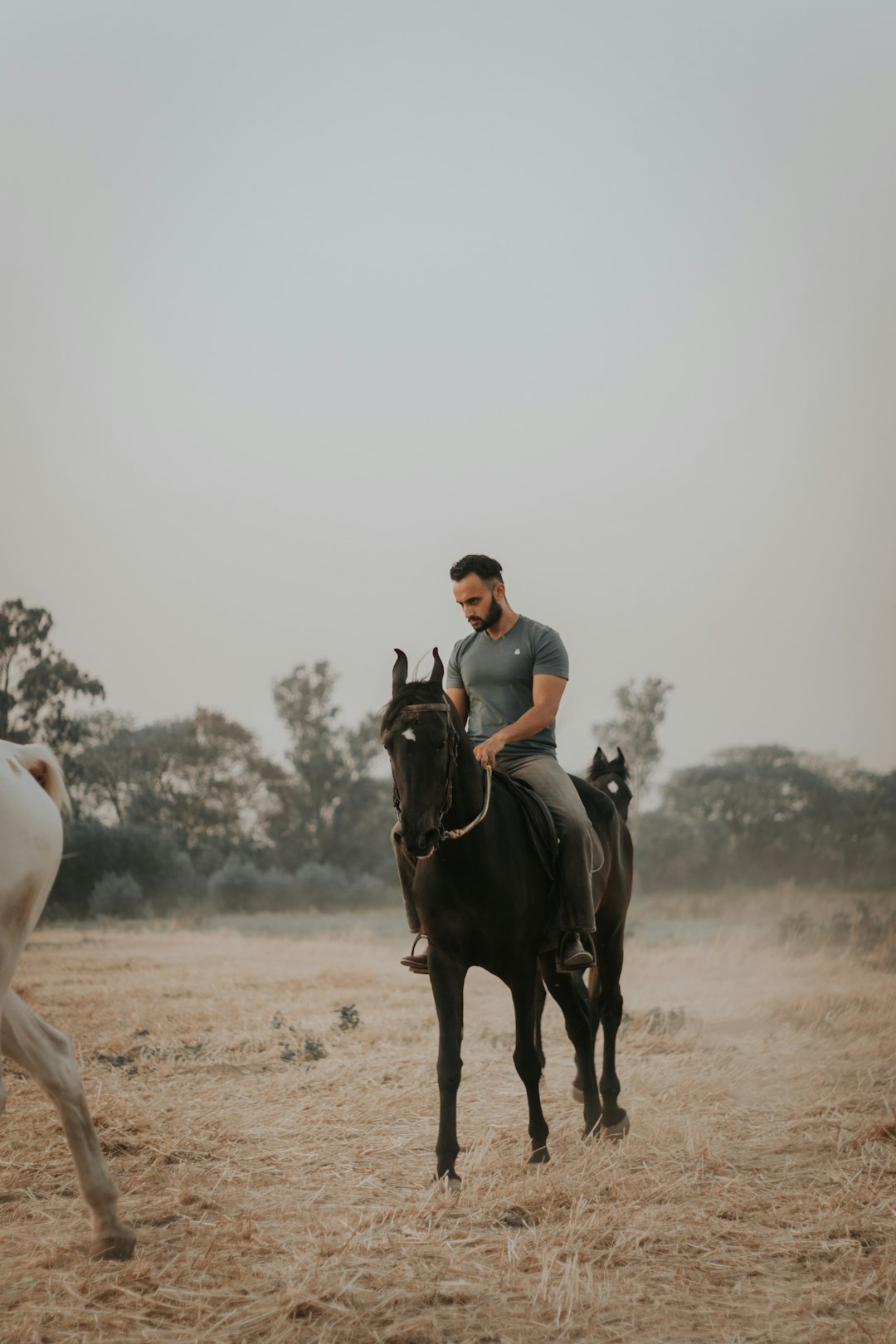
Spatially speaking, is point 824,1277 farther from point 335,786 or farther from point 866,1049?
point 335,786

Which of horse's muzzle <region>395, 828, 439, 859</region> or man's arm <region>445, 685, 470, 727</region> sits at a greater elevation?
man's arm <region>445, 685, 470, 727</region>

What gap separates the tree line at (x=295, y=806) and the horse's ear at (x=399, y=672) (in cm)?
906

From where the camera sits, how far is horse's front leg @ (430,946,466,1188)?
4.28m

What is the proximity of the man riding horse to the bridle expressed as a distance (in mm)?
386

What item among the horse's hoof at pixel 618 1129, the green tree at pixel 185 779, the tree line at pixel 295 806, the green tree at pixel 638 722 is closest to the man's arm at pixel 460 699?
the horse's hoof at pixel 618 1129

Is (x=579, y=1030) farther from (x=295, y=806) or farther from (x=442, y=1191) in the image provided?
(x=295, y=806)

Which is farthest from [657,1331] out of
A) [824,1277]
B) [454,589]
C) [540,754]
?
[454,589]

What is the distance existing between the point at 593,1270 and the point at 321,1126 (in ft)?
7.41

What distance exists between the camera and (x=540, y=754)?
518 centimetres

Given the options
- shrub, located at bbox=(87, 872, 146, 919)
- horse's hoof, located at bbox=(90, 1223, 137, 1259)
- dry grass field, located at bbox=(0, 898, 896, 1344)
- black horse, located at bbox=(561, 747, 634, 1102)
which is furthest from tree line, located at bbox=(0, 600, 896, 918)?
horse's hoof, located at bbox=(90, 1223, 137, 1259)

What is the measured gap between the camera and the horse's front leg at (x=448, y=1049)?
4.28 metres

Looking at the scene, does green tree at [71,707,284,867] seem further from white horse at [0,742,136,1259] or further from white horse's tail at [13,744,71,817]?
white horse at [0,742,136,1259]

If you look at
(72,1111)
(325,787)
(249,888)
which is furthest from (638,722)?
(72,1111)

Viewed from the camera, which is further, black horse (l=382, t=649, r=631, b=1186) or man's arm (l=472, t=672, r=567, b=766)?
man's arm (l=472, t=672, r=567, b=766)
